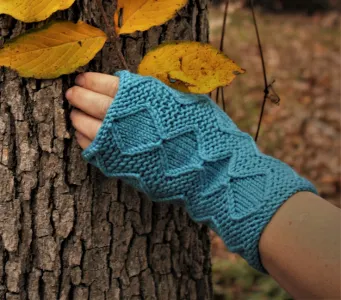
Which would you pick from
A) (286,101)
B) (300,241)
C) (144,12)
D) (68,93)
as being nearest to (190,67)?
(144,12)

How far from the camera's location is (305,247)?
79cm

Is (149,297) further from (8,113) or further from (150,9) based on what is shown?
(150,9)

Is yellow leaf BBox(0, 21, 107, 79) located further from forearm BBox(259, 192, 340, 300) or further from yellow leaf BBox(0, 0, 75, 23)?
forearm BBox(259, 192, 340, 300)

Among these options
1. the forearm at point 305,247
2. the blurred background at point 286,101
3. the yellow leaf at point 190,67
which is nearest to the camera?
the forearm at point 305,247

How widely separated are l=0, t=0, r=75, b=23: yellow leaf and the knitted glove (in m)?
0.16

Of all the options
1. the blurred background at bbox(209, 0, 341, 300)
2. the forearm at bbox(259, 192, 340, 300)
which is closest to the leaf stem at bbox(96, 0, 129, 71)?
the forearm at bbox(259, 192, 340, 300)

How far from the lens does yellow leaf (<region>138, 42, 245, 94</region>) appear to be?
0.87m

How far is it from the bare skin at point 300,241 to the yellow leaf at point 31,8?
0.15m

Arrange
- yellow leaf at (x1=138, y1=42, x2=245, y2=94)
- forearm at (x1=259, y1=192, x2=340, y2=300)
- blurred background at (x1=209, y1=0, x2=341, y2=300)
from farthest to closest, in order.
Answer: blurred background at (x1=209, y1=0, x2=341, y2=300), yellow leaf at (x1=138, y1=42, x2=245, y2=94), forearm at (x1=259, y1=192, x2=340, y2=300)

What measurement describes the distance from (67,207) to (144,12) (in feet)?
1.37

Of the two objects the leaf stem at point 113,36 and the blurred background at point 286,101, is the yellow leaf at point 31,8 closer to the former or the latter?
the leaf stem at point 113,36

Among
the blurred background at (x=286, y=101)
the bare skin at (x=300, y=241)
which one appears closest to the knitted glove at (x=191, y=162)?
the bare skin at (x=300, y=241)

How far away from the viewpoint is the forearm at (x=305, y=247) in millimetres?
771

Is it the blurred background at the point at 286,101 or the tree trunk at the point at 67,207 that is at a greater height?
the tree trunk at the point at 67,207
